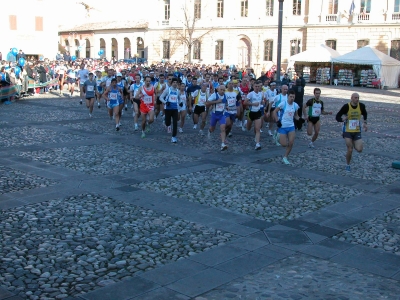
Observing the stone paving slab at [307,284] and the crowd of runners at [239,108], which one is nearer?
the stone paving slab at [307,284]

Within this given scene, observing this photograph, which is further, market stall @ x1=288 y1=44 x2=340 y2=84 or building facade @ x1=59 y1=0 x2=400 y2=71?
building facade @ x1=59 y1=0 x2=400 y2=71

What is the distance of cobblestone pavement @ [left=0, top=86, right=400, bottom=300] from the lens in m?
5.18

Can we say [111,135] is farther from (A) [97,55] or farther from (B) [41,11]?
(A) [97,55]

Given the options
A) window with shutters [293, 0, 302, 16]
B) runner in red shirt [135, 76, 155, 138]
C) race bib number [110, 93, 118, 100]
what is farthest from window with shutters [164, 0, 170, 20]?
runner in red shirt [135, 76, 155, 138]

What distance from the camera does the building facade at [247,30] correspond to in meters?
44.1

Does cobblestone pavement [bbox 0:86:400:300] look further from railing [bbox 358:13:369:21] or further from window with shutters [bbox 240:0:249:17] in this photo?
window with shutters [bbox 240:0:249:17]

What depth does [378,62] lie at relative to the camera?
1447 inches

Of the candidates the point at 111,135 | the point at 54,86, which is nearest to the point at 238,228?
the point at 111,135

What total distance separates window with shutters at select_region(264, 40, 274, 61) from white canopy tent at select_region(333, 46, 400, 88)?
12717mm

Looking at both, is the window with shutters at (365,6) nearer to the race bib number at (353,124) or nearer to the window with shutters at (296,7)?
the window with shutters at (296,7)

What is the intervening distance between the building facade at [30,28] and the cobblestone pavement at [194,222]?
41734 millimetres

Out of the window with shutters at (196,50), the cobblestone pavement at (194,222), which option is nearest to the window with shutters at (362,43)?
the window with shutters at (196,50)

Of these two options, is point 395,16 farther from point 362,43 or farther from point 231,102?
point 231,102

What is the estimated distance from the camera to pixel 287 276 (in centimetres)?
541
